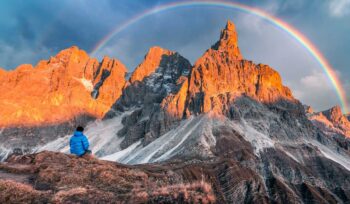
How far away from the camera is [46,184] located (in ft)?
61.0

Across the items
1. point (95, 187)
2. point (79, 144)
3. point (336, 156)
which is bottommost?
point (95, 187)

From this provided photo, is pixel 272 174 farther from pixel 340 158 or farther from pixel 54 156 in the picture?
pixel 54 156

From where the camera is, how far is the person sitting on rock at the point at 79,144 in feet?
81.6

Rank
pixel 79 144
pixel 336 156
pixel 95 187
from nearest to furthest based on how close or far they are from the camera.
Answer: pixel 95 187
pixel 79 144
pixel 336 156

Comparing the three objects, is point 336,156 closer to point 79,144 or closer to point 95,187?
point 79,144

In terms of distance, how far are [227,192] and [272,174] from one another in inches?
1498

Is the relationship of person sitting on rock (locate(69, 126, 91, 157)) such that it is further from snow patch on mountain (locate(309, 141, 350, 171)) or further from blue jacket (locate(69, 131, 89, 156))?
snow patch on mountain (locate(309, 141, 350, 171))

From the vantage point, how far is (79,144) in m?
25.1

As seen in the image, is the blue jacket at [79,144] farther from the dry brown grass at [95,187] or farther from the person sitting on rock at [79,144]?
the dry brown grass at [95,187]

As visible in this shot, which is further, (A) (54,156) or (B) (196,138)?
(B) (196,138)

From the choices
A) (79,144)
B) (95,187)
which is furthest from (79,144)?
(95,187)

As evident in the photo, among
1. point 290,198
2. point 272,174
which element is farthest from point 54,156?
point 272,174

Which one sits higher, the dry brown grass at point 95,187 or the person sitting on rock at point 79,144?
the person sitting on rock at point 79,144

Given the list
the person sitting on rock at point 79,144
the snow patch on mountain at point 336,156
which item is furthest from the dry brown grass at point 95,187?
the snow patch on mountain at point 336,156
